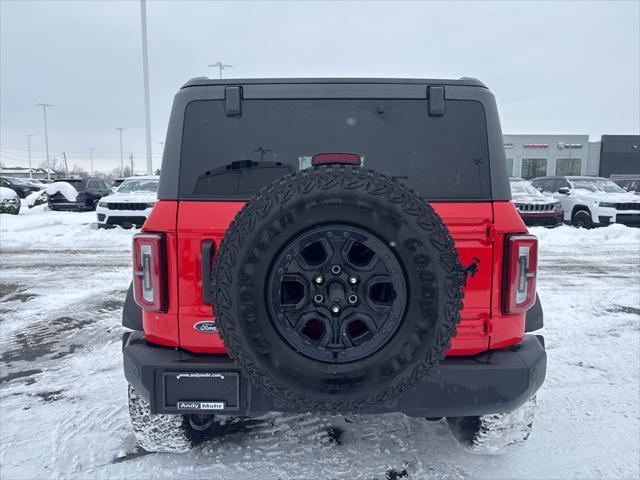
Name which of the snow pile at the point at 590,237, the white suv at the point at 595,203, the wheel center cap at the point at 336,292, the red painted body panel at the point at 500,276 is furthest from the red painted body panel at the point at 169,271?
the white suv at the point at 595,203

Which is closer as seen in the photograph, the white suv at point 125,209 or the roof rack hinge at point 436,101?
the roof rack hinge at point 436,101

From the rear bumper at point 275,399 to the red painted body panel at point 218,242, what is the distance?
161mm

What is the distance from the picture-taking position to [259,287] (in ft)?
6.31

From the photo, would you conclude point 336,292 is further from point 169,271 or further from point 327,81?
point 327,81

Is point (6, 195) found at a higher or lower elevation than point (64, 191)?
lower

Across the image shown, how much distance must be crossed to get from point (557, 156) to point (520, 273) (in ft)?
187

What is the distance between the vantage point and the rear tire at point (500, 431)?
2639 millimetres

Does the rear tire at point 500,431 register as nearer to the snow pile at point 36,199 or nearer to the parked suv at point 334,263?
the parked suv at point 334,263

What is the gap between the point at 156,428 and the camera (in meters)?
2.66

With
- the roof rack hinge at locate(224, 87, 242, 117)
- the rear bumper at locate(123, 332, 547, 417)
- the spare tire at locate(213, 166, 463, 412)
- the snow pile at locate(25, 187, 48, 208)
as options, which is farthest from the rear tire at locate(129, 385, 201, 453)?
the snow pile at locate(25, 187, 48, 208)

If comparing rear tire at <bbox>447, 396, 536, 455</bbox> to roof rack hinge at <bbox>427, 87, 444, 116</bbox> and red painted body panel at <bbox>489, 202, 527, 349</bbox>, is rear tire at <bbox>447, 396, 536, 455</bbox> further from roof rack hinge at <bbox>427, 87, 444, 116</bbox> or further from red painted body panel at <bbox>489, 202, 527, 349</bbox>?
roof rack hinge at <bbox>427, 87, 444, 116</bbox>

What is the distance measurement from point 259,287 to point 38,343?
13.1 feet

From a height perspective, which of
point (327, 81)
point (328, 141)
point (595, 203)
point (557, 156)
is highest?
point (557, 156)

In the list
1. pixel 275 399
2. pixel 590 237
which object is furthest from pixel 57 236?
pixel 590 237
